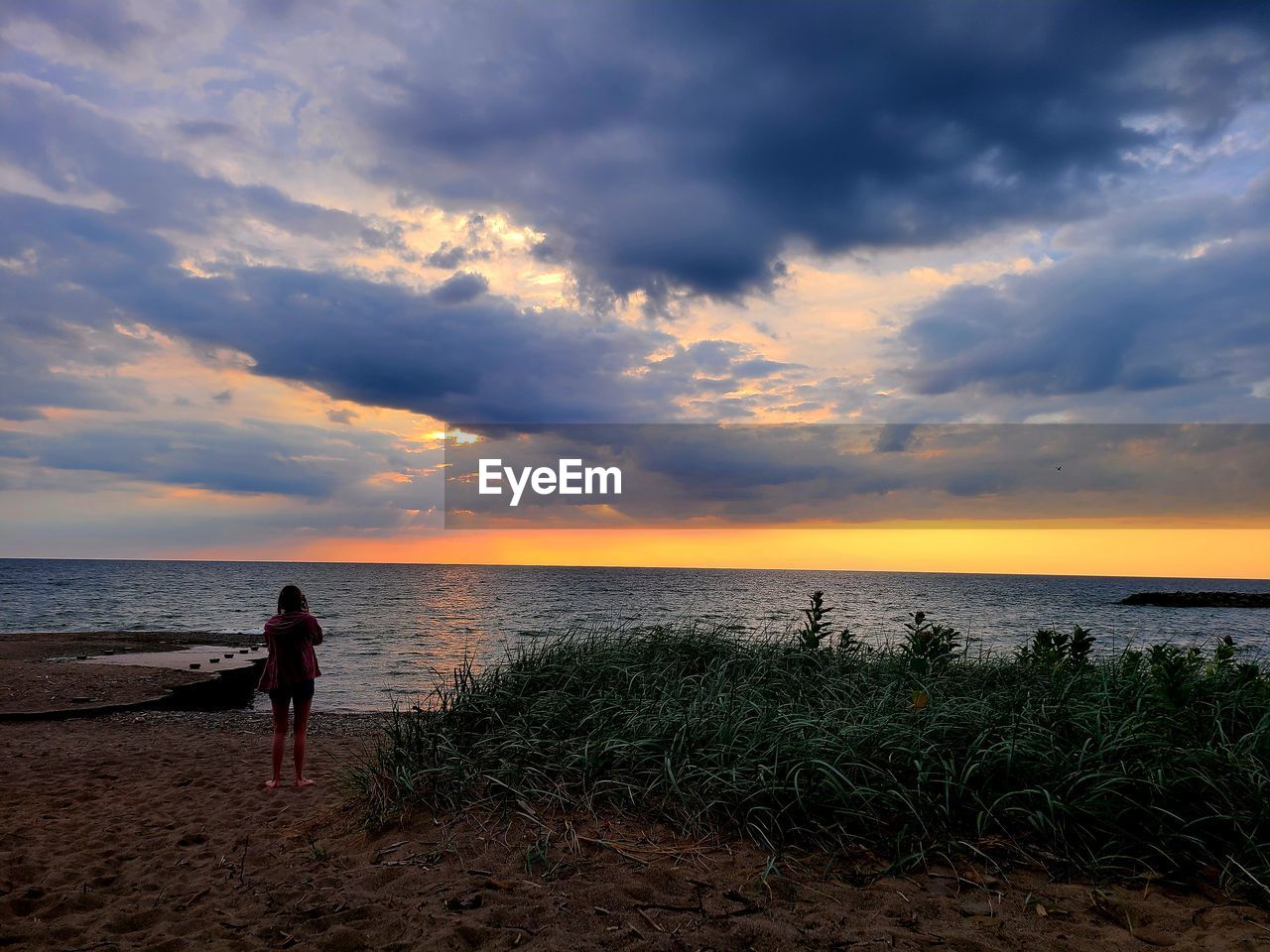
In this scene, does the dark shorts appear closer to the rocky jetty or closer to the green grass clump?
the green grass clump

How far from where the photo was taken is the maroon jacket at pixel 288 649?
25.4ft

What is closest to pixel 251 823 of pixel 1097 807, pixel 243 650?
pixel 1097 807

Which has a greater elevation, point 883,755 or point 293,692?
point 883,755

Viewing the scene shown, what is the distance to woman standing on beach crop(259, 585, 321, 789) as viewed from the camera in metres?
7.76

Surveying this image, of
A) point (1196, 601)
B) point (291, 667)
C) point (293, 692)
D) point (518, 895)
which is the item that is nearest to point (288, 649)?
point (291, 667)

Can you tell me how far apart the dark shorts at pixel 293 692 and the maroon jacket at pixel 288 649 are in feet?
0.14

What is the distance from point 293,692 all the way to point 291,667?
0.30 meters

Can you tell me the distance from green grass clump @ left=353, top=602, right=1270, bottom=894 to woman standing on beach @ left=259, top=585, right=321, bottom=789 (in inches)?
70.2

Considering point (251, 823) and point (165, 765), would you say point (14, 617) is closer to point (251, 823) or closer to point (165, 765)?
point (165, 765)

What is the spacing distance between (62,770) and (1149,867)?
1071cm

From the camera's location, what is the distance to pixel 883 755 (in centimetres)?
531

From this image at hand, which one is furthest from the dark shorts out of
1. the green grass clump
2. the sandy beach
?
the green grass clump

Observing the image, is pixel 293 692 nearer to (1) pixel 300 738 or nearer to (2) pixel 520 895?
(1) pixel 300 738

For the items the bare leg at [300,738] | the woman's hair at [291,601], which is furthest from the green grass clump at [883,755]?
the woman's hair at [291,601]
